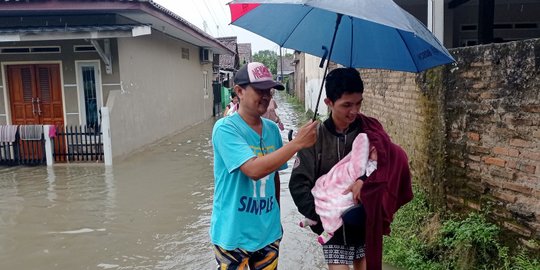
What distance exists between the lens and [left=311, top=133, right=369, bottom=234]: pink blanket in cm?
223

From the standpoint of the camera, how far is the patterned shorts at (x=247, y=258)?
226cm

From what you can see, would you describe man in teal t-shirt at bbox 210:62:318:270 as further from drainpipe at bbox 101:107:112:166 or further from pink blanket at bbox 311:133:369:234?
drainpipe at bbox 101:107:112:166

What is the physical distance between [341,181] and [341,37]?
1116 mm

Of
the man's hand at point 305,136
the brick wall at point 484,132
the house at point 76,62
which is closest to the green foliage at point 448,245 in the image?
the brick wall at point 484,132

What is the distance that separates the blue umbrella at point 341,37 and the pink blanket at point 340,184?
2.30ft

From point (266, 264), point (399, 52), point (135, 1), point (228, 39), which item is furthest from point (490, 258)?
point (228, 39)

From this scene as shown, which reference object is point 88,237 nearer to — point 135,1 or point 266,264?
point 266,264

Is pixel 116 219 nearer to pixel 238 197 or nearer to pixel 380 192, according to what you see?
pixel 238 197

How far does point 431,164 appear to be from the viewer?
4562mm

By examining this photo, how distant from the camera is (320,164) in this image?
237 cm

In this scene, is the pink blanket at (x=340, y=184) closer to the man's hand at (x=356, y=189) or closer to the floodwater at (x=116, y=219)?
the man's hand at (x=356, y=189)

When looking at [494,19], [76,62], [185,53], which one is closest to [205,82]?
[185,53]

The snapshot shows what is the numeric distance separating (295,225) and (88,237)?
8.18 ft

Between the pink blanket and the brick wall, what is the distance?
5.40 feet
